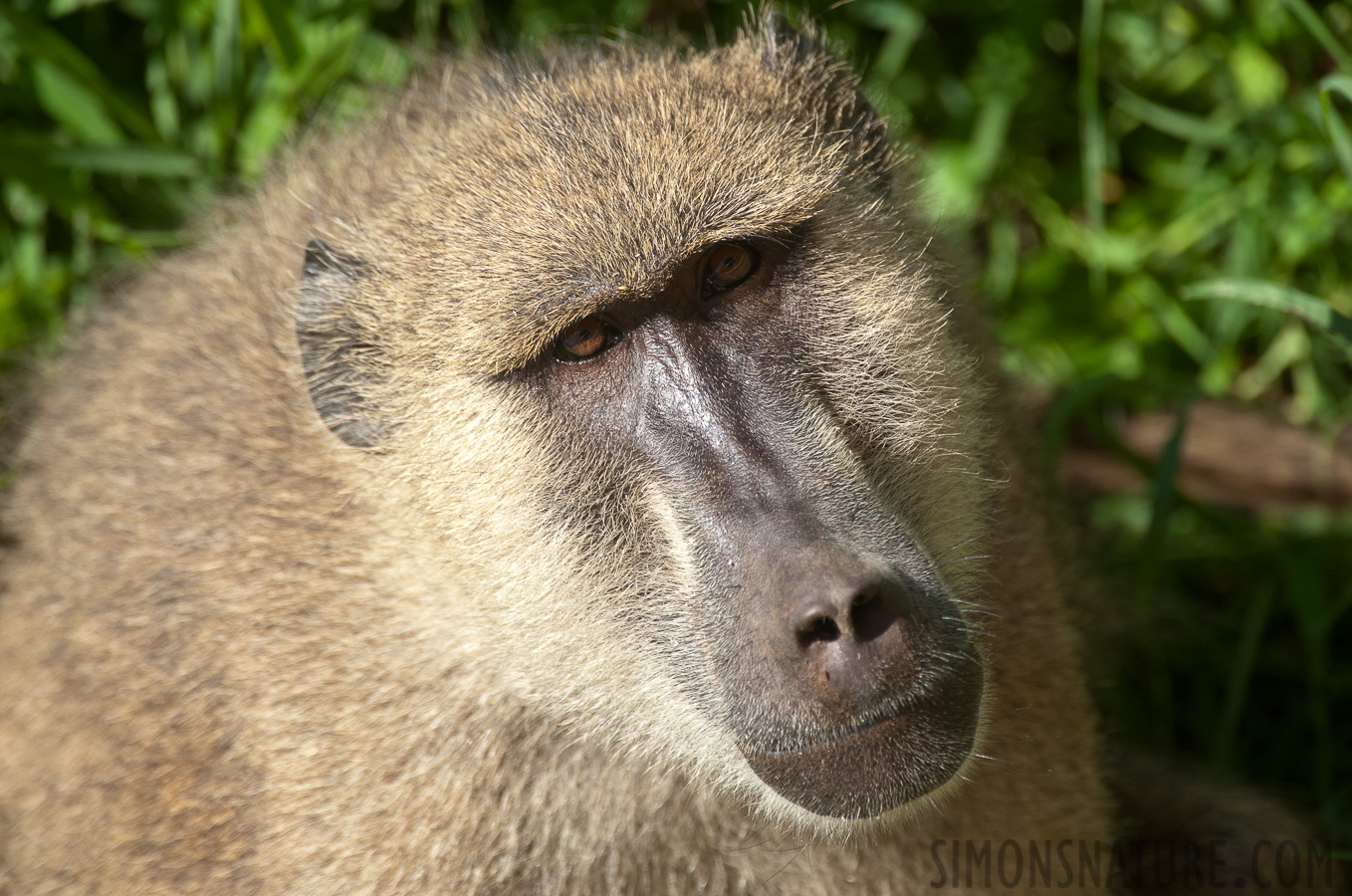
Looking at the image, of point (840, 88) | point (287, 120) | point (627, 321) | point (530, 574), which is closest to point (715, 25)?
point (287, 120)

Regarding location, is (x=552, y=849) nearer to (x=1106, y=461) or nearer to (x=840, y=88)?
(x=840, y=88)

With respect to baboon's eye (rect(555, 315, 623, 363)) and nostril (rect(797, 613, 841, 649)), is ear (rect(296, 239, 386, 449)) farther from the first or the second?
nostril (rect(797, 613, 841, 649))

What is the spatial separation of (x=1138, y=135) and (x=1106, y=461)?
132cm

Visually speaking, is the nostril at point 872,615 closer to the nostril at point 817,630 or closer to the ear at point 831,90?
the nostril at point 817,630

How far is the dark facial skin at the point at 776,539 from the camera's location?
81.7 inches

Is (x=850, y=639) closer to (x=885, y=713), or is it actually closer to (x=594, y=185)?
(x=885, y=713)

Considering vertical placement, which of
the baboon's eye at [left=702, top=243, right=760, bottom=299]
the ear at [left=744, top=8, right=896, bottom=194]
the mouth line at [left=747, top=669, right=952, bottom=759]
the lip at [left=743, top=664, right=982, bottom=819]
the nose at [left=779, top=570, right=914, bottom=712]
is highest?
the ear at [left=744, top=8, right=896, bottom=194]

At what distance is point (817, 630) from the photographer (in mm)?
2049

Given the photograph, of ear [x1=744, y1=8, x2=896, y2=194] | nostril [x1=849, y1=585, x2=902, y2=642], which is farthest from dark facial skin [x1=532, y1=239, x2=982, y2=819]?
ear [x1=744, y1=8, x2=896, y2=194]

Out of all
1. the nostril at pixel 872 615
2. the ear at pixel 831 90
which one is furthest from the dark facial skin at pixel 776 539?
the ear at pixel 831 90

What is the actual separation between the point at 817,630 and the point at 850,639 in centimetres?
5

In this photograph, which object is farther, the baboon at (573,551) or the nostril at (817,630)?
the baboon at (573,551)

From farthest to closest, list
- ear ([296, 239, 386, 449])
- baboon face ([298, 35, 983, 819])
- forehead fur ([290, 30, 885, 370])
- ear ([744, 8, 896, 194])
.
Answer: ear ([744, 8, 896, 194])
ear ([296, 239, 386, 449])
forehead fur ([290, 30, 885, 370])
baboon face ([298, 35, 983, 819])

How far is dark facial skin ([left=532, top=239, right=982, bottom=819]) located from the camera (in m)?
2.07
